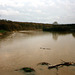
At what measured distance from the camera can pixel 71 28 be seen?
191 ft

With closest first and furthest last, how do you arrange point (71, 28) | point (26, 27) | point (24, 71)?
point (24, 71) < point (71, 28) < point (26, 27)

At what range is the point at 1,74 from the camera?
5113mm

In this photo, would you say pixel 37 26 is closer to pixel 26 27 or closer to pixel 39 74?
pixel 26 27

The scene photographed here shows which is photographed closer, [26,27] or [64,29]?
A: [64,29]

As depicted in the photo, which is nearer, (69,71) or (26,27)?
(69,71)

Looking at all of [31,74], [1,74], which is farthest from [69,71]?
[1,74]

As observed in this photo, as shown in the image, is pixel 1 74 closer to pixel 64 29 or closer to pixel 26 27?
pixel 64 29

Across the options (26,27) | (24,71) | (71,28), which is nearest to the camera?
(24,71)

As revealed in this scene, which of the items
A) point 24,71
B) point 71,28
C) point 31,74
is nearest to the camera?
point 31,74

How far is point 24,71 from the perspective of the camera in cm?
538

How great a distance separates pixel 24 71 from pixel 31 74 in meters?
0.56

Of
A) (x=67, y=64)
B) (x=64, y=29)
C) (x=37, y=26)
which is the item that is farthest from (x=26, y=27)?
(x=67, y=64)

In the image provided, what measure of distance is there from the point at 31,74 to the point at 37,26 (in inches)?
3085

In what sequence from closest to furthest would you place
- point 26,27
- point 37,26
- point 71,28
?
point 71,28 → point 26,27 → point 37,26
